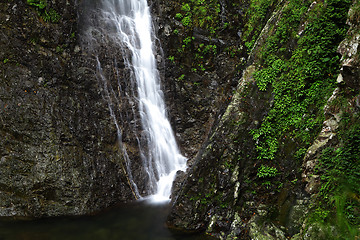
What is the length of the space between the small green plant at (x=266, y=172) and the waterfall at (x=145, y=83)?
4.61 m

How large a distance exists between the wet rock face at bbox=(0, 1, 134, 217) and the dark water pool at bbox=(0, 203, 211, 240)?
0.45 m

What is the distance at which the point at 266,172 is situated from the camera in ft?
20.8

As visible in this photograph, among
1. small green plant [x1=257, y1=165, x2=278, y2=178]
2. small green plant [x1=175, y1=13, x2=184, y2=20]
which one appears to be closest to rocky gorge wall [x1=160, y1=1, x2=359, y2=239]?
small green plant [x1=257, y1=165, x2=278, y2=178]

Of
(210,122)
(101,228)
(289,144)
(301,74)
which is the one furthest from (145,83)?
(289,144)

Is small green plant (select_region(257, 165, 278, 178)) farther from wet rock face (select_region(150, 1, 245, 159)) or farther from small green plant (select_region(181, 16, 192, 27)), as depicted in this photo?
small green plant (select_region(181, 16, 192, 27))

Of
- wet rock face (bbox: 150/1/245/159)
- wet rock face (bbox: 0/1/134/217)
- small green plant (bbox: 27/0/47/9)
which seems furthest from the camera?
wet rock face (bbox: 150/1/245/159)

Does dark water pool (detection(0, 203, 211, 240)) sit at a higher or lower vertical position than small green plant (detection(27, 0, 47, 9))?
lower

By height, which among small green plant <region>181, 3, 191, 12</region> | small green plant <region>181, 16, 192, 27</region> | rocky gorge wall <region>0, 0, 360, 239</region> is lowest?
rocky gorge wall <region>0, 0, 360, 239</region>

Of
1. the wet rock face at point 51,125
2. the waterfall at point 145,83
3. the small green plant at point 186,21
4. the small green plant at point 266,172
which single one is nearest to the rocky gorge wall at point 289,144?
the small green plant at point 266,172

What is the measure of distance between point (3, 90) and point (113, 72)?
4232mm

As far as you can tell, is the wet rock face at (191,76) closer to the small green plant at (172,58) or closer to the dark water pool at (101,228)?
the small green plant at (172,58)

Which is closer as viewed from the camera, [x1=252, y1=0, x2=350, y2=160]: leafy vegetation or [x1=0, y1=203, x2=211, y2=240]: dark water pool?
[x1=252, y1=0, x2=350, y2=160]: leafy vegetation

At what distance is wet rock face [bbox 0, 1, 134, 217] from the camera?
7877 mm

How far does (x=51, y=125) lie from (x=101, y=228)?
4.16m
